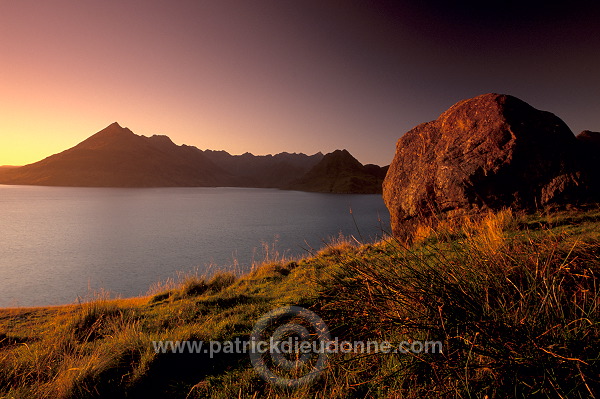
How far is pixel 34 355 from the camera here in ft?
12.4

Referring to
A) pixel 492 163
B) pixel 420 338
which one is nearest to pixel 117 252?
pixel 492 163

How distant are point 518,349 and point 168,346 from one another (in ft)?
12.9

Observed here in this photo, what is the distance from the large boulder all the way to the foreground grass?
3800mm

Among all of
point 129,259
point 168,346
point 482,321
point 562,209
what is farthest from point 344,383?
point 129,259

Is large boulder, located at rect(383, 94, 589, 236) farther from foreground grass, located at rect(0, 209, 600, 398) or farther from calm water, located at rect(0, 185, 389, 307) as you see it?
foreground grass, located at rect(0, 209, 600, 398)

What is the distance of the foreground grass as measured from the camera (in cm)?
183

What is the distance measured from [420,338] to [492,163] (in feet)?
28.1

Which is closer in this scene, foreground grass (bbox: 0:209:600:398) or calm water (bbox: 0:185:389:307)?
foreground grass (bbox: 0:209:600:398)

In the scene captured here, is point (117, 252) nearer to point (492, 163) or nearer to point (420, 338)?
point (492, 163)

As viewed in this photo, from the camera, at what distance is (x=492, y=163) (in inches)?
351

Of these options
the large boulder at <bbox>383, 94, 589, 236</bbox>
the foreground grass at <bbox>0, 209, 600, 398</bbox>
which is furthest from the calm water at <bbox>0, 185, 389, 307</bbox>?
the foreground grass at <bbox>0, 209, 600, 398</bbox>

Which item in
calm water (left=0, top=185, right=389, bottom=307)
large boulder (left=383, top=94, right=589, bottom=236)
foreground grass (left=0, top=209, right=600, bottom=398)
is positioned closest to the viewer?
foreground grass (left=0, top=209, right=600, bottom=398)

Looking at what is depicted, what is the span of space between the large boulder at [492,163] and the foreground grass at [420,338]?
12.5ft

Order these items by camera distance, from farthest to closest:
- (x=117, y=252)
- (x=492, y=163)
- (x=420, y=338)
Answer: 1. (x=117, y=252)
2. (x=492, y=163)
3. (x=420, y=338)
